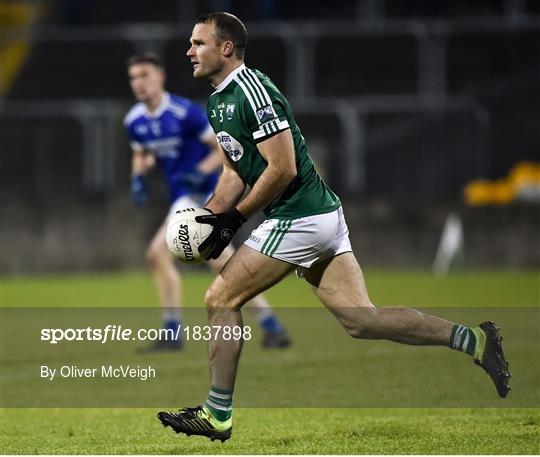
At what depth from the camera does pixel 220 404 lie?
6.94 metres

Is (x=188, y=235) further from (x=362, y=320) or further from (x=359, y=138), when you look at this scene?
(x=359, y=138)

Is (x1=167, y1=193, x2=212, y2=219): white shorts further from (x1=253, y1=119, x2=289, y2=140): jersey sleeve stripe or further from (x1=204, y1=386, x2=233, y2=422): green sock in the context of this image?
(x1=204, y1=386, x2=233, y2=422): green sock

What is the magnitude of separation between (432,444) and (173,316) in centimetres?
471

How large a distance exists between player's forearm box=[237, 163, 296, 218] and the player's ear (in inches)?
25.5

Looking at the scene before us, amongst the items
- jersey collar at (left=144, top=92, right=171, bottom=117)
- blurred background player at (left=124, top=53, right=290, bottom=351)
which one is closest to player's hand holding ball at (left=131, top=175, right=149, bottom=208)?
blurred background player at (left=124, top=53, right=290, bottom=351)

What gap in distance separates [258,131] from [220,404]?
139 cm

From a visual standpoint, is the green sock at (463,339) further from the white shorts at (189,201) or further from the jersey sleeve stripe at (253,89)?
the white shorts at (189,201)

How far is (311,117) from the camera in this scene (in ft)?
64.2

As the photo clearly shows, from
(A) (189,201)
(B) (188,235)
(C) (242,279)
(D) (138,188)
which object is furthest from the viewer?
(D) (138,188)

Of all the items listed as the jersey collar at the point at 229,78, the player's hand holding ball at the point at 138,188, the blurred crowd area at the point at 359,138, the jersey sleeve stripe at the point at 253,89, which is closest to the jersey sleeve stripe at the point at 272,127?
the jersey sleeve stripe at the point at 253,89

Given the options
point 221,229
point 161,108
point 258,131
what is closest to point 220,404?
point 221,229

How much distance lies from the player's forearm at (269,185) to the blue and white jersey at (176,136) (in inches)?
191

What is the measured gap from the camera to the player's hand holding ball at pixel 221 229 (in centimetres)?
715

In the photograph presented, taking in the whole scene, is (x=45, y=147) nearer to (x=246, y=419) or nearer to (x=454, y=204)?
(x=454, y=204)
